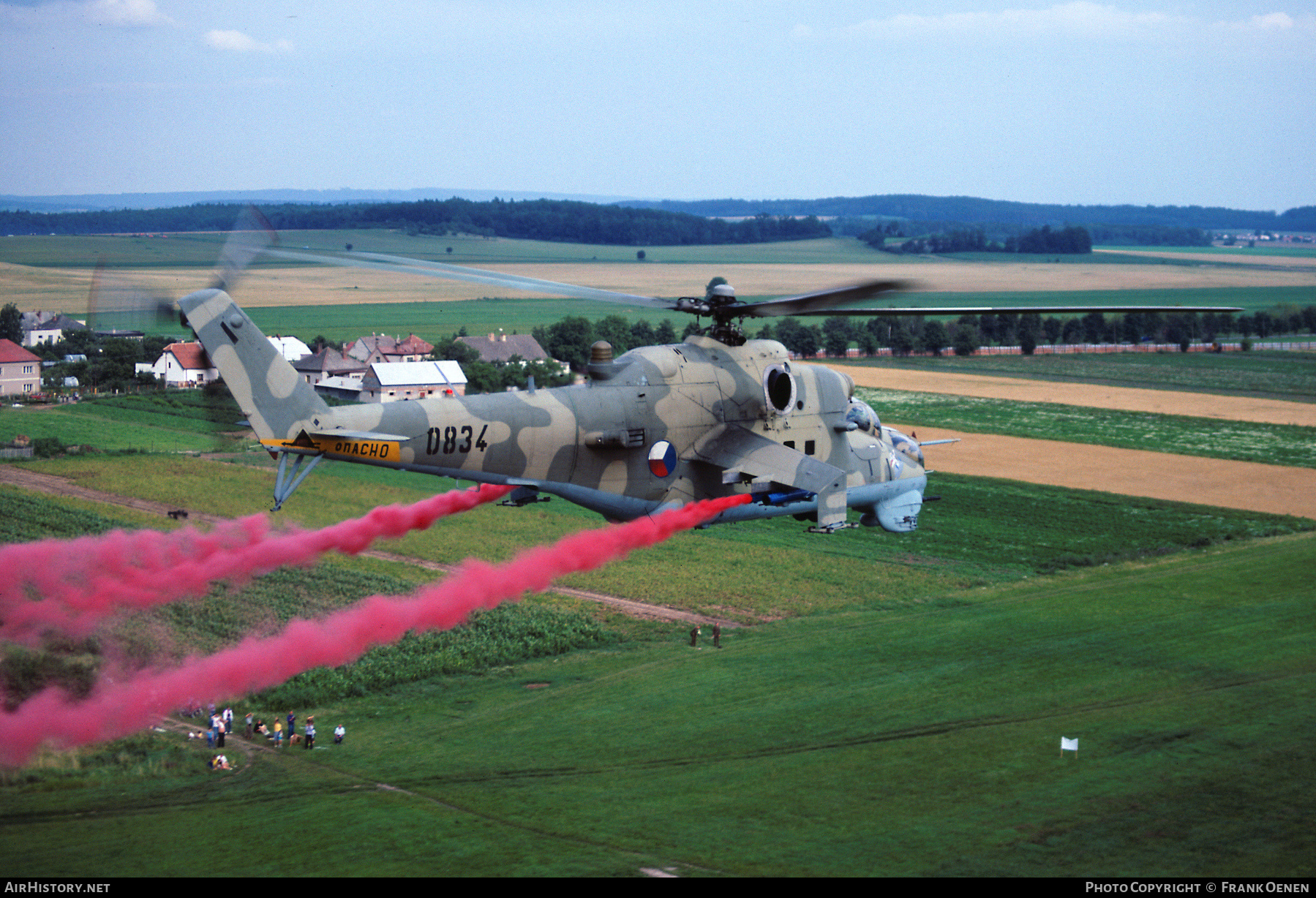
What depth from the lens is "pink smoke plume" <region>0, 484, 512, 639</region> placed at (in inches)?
1030

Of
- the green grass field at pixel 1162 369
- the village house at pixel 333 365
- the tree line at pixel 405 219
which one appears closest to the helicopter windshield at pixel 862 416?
the tree line at pixel 405 219

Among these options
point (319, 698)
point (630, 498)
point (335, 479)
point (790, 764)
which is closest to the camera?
point (630, 498)

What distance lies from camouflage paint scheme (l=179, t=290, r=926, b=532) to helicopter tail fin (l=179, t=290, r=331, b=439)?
3 centimetres

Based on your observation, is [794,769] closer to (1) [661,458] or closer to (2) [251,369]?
(1) [661,458]

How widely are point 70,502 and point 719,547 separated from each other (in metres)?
33.4

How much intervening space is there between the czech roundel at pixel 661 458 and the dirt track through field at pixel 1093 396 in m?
68.5

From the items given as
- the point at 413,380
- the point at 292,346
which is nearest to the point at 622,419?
the point at 413,380

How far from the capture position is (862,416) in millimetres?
35969

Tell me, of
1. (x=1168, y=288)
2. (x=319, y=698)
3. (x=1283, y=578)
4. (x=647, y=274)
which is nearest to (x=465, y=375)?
(x=319, y=698)

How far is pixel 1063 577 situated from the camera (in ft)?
178

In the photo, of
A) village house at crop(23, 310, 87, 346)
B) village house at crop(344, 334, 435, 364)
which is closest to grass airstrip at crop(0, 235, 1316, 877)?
village house at crop(344, 334, 435, 364)

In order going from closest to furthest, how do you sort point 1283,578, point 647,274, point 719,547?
point 1283,578
point 719,547
point 647,274

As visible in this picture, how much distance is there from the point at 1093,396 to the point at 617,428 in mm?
87130
